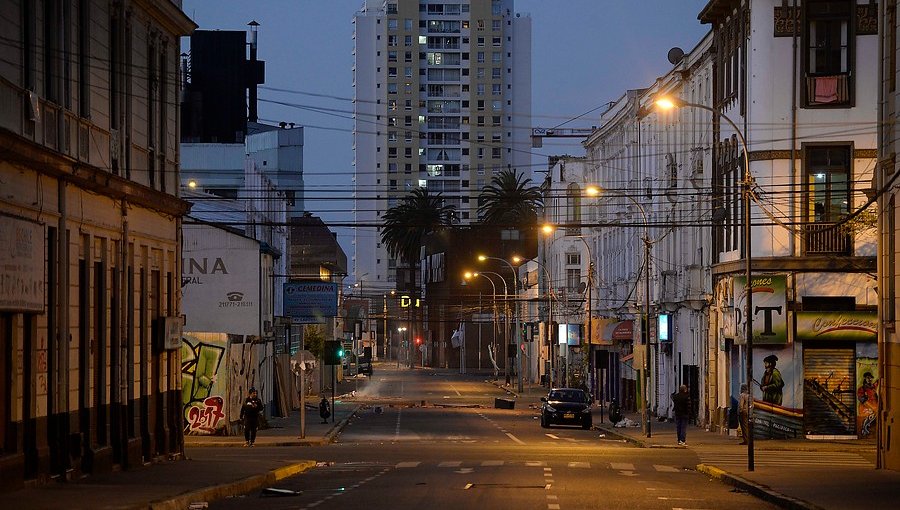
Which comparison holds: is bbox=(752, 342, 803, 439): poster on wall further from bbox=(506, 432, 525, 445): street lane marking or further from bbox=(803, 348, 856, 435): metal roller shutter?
bbox=(506, 432, 525, 445): street lane marking

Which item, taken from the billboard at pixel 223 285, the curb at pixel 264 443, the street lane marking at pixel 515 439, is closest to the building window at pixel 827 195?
the street lane marking at pixel 515 439

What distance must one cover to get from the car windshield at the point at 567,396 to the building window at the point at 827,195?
636 inches

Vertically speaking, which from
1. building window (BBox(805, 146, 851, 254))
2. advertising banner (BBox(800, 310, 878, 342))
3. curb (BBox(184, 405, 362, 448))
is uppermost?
building window (BBox(805, 146, 851, 254))

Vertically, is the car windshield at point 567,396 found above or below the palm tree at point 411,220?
below

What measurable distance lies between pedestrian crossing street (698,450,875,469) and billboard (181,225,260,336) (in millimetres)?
21095

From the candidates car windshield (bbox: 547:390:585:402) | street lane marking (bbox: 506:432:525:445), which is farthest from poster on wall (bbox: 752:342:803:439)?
car windshield (bbox: 547:390:585:402)

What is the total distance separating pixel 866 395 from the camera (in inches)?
1715

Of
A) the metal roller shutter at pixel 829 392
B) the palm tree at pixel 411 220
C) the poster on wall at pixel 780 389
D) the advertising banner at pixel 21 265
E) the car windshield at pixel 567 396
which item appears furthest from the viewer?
the palm tree at pixel 411 220

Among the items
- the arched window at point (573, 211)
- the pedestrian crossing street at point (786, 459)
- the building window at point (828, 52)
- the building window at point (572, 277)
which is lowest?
the pedestrian crossing street at point (786, 459)

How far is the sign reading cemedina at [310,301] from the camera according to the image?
60656 millimetres

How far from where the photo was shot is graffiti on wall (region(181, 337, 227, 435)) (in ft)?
160

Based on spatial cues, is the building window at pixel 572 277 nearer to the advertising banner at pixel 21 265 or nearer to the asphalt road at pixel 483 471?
the asphalt road at pixel 483 471

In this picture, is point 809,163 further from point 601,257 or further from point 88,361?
point 601,257

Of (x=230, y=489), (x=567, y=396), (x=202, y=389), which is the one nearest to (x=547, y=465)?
(x=230, y=489)
